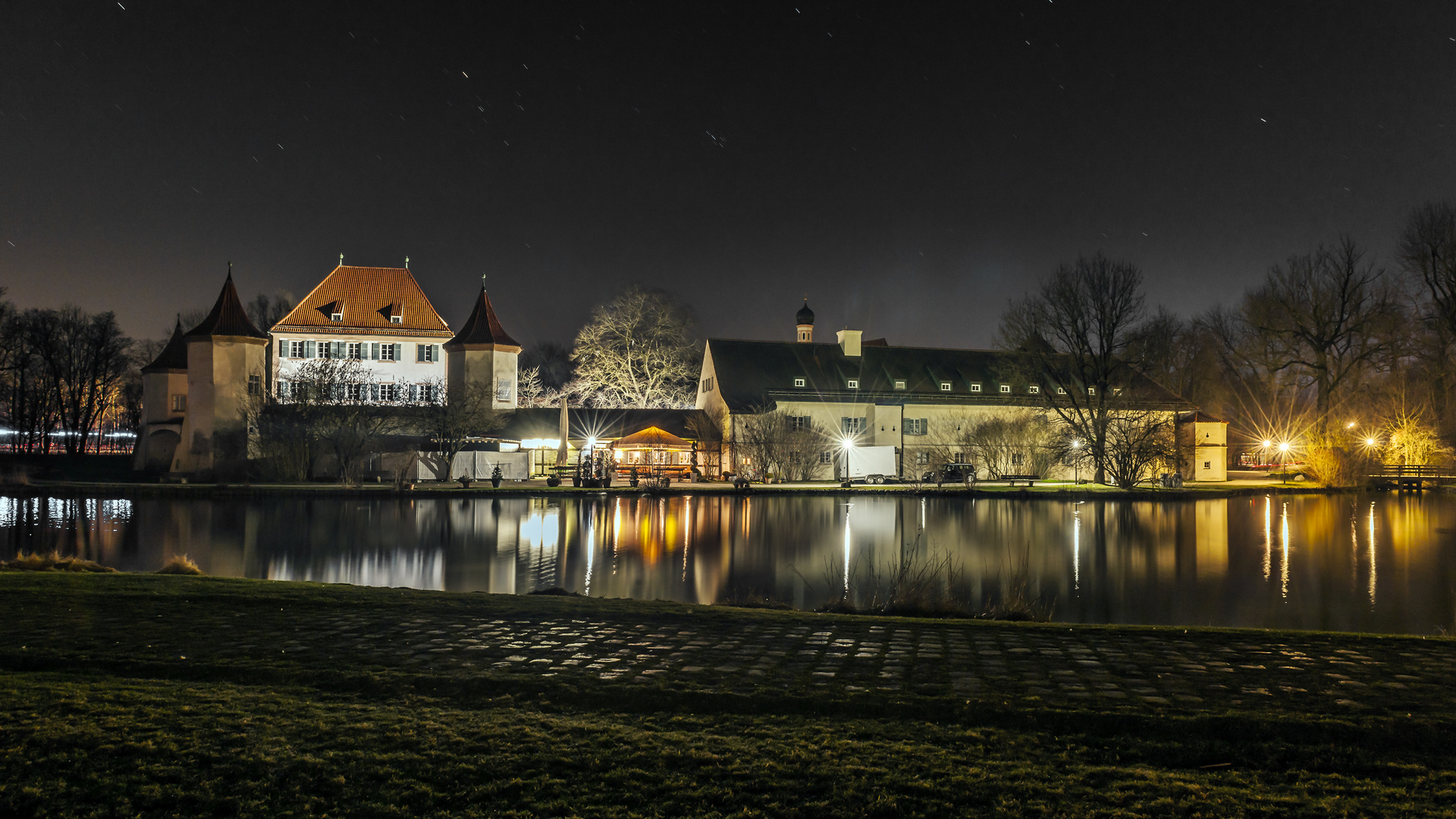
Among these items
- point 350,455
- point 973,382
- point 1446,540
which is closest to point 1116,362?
point 973,382

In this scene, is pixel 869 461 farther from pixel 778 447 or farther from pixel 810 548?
pixel 810 548

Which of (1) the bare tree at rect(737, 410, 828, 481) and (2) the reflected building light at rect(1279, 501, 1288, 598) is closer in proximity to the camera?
(2) the reflected building light at rect(1279, 501, 1288, 598)

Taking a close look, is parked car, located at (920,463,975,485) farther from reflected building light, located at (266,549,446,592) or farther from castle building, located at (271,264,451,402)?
reflected building light, located at (266,549,446,592)

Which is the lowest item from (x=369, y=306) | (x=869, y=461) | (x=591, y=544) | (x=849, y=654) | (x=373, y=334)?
(x=591, y=544)

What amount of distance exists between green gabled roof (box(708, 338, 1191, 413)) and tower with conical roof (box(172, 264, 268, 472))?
2366 centimetres

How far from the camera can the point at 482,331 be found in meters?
49.9

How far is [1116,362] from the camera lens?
44.1 meters

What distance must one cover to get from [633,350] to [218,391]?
2217 centimetres

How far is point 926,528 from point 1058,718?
1963 cm

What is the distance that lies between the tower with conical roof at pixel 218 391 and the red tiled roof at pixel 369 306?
8599mm

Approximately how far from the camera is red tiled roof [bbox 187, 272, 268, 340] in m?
44.1

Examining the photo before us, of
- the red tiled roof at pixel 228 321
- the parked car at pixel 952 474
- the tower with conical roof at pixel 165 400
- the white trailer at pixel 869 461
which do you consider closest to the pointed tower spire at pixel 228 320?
the red tiled roof at pixel 228 321

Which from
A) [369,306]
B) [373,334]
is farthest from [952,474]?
[369,306]

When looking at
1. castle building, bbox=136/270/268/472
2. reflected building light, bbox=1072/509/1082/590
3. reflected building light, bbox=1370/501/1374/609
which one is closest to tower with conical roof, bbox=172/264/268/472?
castle building, bbox=136/270/268/472
